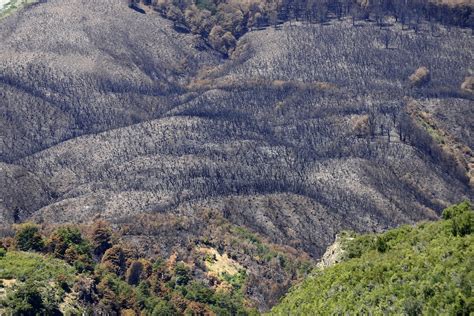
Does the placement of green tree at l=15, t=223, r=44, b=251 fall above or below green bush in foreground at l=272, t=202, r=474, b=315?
below

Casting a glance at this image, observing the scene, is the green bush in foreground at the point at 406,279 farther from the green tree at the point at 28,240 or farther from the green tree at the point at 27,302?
the green tree at the point at 28,240

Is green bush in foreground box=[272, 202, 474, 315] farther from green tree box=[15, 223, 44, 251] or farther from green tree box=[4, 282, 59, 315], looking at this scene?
green tree box=[15, 223, 44, 251]

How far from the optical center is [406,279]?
64.2 m

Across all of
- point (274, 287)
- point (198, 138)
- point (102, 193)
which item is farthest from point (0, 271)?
Result: point (198, 138)

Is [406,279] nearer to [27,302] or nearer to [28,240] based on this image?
[27,302]

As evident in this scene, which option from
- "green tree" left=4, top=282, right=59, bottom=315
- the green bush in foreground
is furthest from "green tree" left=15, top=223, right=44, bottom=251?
the green bush in foreground

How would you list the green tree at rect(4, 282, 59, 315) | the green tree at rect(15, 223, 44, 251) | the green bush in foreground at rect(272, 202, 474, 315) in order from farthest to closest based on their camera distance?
the green tree at rect(15, 223, 44, 251) < the green tree at rect(4, 282, 59, 315) < the green bush in foreground at rect(272, 202, 474, 315)

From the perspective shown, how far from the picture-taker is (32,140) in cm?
19125

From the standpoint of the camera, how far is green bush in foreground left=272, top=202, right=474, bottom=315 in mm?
59562

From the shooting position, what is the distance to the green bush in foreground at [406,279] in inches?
2345

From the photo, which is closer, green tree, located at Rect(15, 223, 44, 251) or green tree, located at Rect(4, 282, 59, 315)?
green tree, located at Rect(4, 282, 59, 315)

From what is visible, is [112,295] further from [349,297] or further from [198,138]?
[198,138]

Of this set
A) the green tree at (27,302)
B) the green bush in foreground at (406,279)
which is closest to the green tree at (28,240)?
the green tree at (27,302)

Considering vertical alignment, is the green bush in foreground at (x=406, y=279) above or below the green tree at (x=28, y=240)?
above
